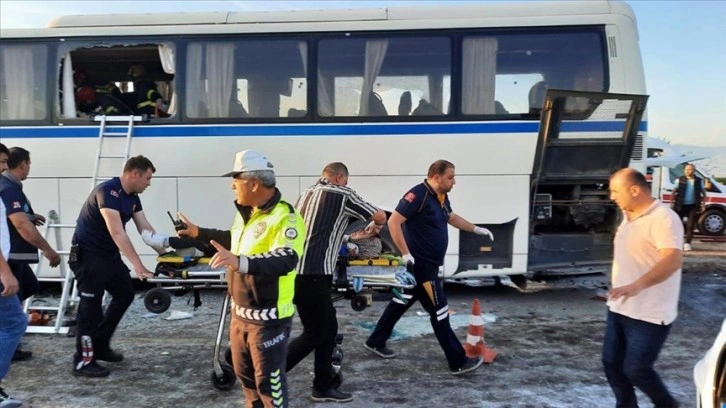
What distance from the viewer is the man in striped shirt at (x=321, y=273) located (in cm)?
407

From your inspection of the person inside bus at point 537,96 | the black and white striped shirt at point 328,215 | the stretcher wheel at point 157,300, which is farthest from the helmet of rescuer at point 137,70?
the person inside bus at point 537,96

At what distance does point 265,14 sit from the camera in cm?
728

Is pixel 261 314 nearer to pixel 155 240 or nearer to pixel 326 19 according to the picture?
pixel 155 240

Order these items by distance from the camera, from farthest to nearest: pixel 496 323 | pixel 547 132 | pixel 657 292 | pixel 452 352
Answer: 1. pixel 547 132
2. pixel 496 323
3. pixel 452 352
4. pixel 657 292

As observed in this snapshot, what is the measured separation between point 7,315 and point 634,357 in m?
4.18

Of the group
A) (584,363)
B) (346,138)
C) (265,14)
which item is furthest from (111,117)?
(584,363)

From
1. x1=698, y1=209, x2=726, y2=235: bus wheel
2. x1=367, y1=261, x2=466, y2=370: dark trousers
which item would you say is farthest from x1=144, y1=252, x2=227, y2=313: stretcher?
x1=698, y1=209, x2=726, y2=235: bus wheel

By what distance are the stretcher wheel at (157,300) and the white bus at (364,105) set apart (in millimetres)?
3100

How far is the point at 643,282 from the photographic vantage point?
3279 mm

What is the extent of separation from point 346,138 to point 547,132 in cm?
246

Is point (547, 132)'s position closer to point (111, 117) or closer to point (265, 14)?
point (265, 14)

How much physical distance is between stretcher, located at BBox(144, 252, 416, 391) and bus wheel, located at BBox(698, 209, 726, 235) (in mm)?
12282

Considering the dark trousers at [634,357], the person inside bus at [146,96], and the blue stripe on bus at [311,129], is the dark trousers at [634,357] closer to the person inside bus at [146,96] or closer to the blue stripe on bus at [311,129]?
the blue stripe on bus at [311,129]

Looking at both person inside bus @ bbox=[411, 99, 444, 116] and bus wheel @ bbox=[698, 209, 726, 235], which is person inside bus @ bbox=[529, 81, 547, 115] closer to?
person inside bus @ bbox=[411, 99, 444, 116]
